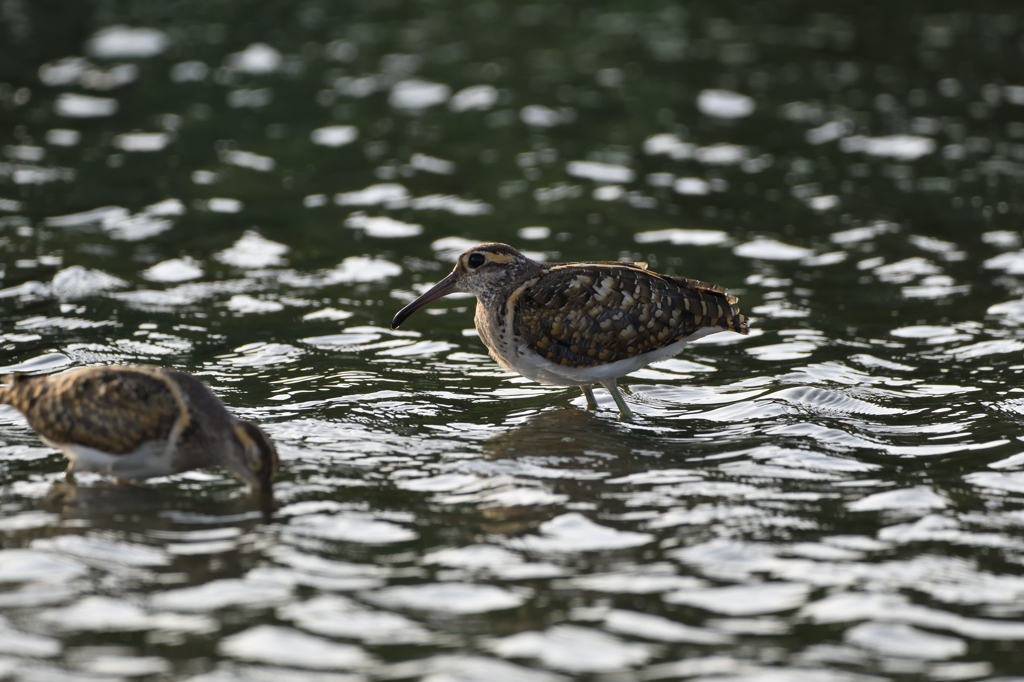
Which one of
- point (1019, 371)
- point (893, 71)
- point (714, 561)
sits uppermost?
point (893, 71)

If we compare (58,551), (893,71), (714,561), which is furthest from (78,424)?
(893,71)

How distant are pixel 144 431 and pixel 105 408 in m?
0.34

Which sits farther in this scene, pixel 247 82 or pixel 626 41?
pixel 626 41

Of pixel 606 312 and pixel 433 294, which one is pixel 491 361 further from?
pixel 606 312

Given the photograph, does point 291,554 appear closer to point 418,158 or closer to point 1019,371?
point 1019,371

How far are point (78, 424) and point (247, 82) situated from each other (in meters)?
16.2

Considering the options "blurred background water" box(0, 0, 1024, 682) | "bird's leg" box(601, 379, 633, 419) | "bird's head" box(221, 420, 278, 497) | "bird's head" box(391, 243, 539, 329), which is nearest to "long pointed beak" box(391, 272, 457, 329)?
"bird's head" box(391, 243, 539, 329)

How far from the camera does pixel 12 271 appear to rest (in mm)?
14195

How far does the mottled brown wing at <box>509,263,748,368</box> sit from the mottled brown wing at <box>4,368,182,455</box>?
327 cm

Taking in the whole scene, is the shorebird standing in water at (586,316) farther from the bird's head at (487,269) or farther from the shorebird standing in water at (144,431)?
the shorebird standing in water at (144,431)

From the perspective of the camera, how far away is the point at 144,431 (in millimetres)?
8477

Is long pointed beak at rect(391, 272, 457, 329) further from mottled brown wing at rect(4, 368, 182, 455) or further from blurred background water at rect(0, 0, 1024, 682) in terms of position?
mottled brown wing at rect(4, 368, 182, 455)

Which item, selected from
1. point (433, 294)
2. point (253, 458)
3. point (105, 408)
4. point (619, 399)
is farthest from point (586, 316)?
point (105, 408)

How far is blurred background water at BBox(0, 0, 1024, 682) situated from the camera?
6812mm
